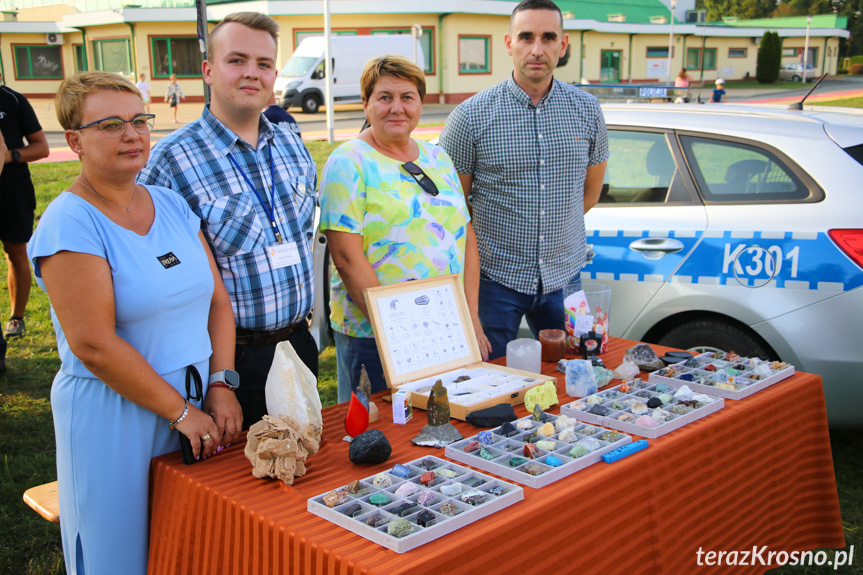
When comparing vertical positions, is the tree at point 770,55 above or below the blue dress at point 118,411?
above

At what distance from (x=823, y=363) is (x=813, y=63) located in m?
50.1

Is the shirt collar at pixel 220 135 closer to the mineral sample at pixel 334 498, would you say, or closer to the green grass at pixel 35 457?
the mineral sample at pixel 334 498

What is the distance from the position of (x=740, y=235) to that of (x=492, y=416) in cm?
206

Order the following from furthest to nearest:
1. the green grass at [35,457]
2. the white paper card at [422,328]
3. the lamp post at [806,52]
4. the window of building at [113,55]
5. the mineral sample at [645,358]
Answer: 1. the lamp post at [806,52]
2. the window of building at [113,55]
3. the green grass at [35,457]
4. the mineral sample at [645,358]
5. the white paper card at [422,328]

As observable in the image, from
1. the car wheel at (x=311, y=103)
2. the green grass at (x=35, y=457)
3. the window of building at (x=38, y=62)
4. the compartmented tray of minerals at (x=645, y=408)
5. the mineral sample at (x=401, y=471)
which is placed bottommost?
the green grass at (x=35, y=457)

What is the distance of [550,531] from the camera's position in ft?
5.48

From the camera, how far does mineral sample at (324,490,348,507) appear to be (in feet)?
5.38

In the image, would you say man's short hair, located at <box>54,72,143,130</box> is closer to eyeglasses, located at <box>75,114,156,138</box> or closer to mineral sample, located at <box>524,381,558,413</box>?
eyeglasses, located at <box>75,114,156,138</box>

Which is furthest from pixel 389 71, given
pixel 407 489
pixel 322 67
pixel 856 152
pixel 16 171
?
pixel 322 67

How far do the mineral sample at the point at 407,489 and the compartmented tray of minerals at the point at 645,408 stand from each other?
729mm

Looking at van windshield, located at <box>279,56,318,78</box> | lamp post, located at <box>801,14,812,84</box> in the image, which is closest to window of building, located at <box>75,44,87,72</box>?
van windshield, located at <box>279,56,318,78</box>

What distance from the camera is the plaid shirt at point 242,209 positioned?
230 cm

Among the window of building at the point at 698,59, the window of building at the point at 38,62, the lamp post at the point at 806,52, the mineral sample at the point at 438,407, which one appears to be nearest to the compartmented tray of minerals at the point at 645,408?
the mineral sample at the point at 438,407

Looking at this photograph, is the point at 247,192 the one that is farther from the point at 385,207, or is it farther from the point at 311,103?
the point at 311,103
